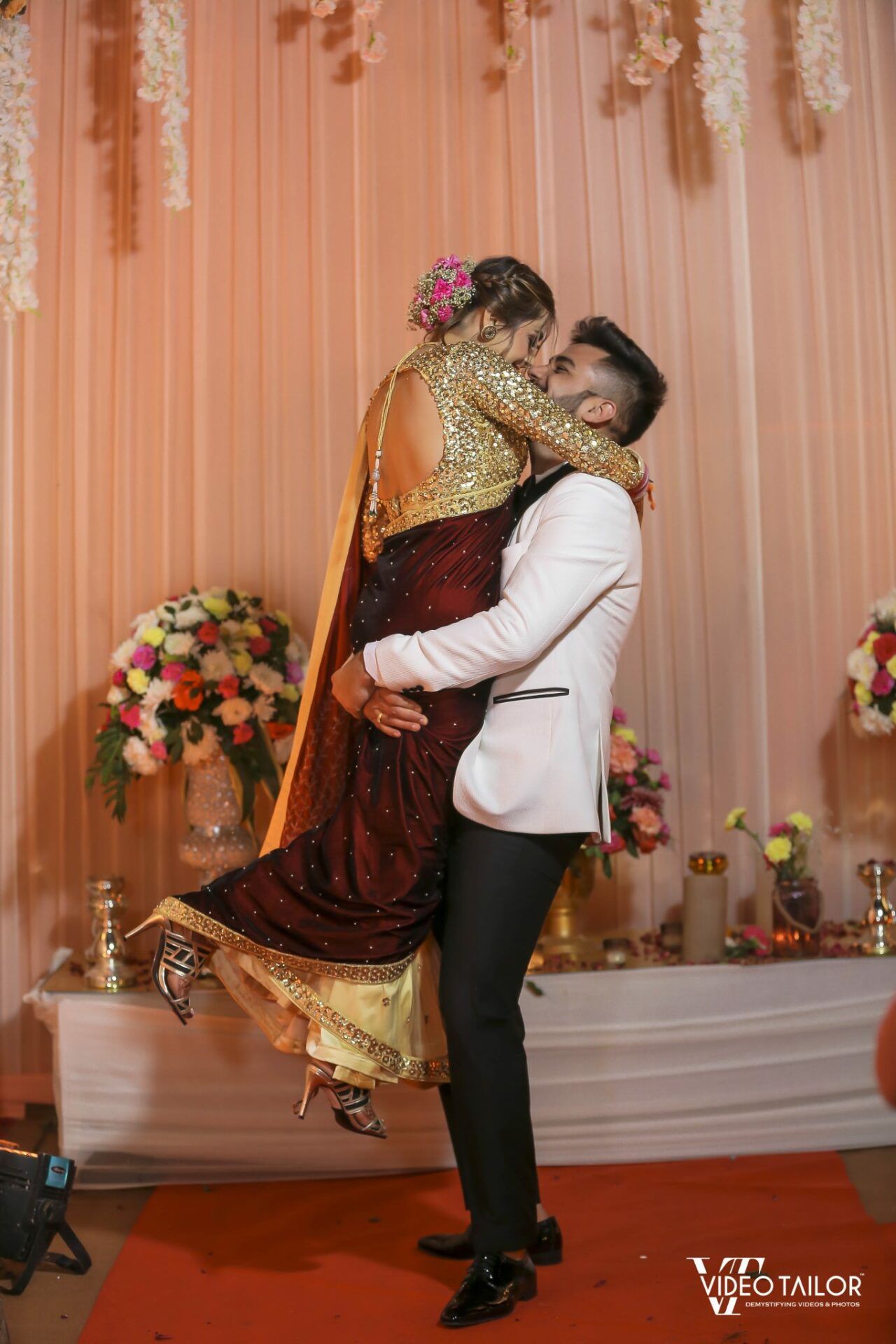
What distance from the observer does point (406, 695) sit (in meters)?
2.53

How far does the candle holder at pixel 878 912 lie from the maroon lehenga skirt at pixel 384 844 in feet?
4.74

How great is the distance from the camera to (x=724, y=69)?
3.81 m

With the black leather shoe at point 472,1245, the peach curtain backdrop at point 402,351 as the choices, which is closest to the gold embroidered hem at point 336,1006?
the black leather shoe at point 472,1245

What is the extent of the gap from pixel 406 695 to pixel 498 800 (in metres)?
0.28

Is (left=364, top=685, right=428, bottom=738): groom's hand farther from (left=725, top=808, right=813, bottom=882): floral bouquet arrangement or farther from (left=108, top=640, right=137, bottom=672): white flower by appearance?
(left=725, top=808, right=813, bottom=882): floral bouquet arrangement

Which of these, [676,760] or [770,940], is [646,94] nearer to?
[676,760]

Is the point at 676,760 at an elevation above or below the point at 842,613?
below

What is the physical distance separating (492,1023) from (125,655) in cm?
157

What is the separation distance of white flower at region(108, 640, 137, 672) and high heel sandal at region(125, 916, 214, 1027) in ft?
3.92

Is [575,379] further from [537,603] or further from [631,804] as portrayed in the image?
[631,804]

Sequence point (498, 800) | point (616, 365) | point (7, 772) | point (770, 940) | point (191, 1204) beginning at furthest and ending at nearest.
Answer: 1. point (7, 772)
2. point (770, 940)
3. point (191, 1204)
4. point (616, 365)
5. point (498, 800)

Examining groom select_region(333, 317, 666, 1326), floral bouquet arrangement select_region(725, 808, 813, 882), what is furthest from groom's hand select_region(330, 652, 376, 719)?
floral bouquet arrangement select_region(725, 808, 813, 882)

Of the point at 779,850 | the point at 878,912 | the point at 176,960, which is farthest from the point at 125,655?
the point at 878,912

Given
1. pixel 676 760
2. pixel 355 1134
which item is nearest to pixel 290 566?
pixel 676 760
